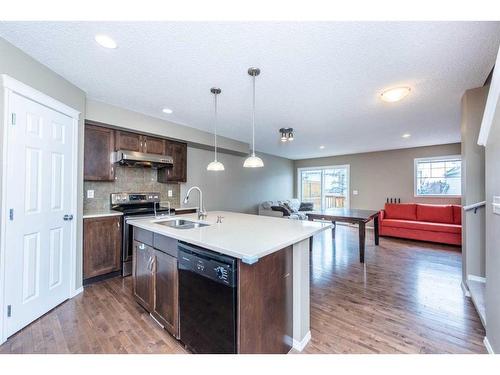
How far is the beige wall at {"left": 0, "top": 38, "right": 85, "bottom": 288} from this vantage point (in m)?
1.77

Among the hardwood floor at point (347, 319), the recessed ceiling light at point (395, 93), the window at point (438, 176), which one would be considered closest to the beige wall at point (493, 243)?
the hardwood floor at point (347, 319)

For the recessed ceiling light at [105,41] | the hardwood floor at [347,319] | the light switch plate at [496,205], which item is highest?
the recessed ceiling light at [105,41]

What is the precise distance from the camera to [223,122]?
12.6 feet

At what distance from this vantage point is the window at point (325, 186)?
747 cm

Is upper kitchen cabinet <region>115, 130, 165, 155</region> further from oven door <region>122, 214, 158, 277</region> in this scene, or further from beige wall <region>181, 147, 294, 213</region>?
oven door <region>122, 214, 158, 277</region>

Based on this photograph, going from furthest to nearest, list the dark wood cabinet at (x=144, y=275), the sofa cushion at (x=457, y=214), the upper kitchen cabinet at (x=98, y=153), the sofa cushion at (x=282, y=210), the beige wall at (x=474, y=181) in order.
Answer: the sofa cushion at (x=282, y=210) < the sofa cushion at (x=457, y=214) < the upper kitchen cabinet at (x=98, y=153) < the beige wall at (x=474, y=181) < the dark wood cabinet at (x=144, y=275)

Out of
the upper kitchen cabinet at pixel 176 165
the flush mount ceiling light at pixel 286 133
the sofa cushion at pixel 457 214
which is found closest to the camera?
the flush mount ceiling light at pixel 286 133

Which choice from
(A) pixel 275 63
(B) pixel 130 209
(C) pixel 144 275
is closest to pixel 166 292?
(C) pixel 144 275

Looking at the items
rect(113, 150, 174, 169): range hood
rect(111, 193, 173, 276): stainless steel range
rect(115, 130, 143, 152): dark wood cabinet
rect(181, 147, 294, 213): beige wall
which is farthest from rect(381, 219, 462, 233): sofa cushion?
rect(115, 130, 143, 152): dark wood cabinet

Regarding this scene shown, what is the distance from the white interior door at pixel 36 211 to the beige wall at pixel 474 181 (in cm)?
457

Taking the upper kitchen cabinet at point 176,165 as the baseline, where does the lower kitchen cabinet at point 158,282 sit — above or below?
below

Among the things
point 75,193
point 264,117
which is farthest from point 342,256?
point 75,193

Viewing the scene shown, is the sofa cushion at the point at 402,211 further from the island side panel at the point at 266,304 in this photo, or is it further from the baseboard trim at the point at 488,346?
the island side panel at the point at 266,304
